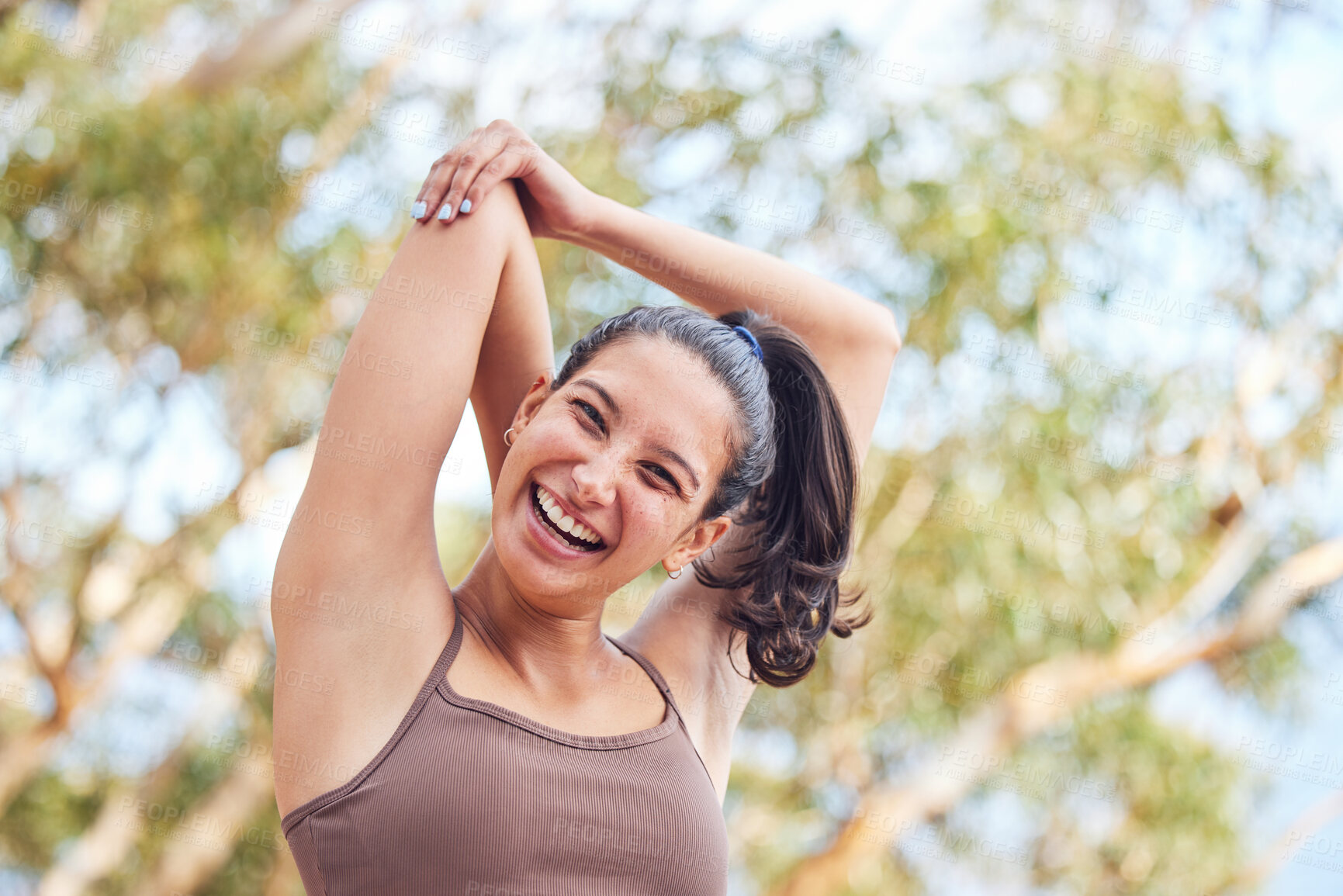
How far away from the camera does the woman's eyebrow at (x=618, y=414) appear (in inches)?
42.5

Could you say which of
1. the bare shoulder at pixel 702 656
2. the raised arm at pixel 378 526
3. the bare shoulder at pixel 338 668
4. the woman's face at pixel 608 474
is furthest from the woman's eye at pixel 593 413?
the bare shoulder at pixel 702 656

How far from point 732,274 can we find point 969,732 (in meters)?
3.45

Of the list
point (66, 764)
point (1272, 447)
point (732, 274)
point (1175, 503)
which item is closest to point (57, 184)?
point (66, 764)

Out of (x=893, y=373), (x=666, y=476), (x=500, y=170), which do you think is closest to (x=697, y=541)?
(x=666, y=476)

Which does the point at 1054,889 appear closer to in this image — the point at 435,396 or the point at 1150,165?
the point at 1150,165

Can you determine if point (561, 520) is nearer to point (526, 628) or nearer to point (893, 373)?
point (526, 628)

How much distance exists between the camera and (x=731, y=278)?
4.44ft

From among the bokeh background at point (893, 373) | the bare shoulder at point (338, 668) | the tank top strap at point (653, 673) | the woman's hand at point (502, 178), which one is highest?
the woman's hand at point (502, 178)

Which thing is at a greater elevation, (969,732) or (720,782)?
(720,782)

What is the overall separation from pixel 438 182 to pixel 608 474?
358mm

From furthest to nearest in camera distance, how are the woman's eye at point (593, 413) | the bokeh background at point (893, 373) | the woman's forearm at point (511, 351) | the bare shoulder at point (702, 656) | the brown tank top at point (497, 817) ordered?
the bokeh background at point (893, 373) → the bare shoulder at point (702, 656) → the woman's forearm at point (511, 351) → the woman's eye at point (593, 413) → the brown tank top at point (497, 817)

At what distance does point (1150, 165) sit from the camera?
4266 mm

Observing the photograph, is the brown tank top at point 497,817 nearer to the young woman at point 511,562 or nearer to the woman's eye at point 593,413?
the young woman at point 511,562

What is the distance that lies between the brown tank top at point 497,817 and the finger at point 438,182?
16.3 inches
